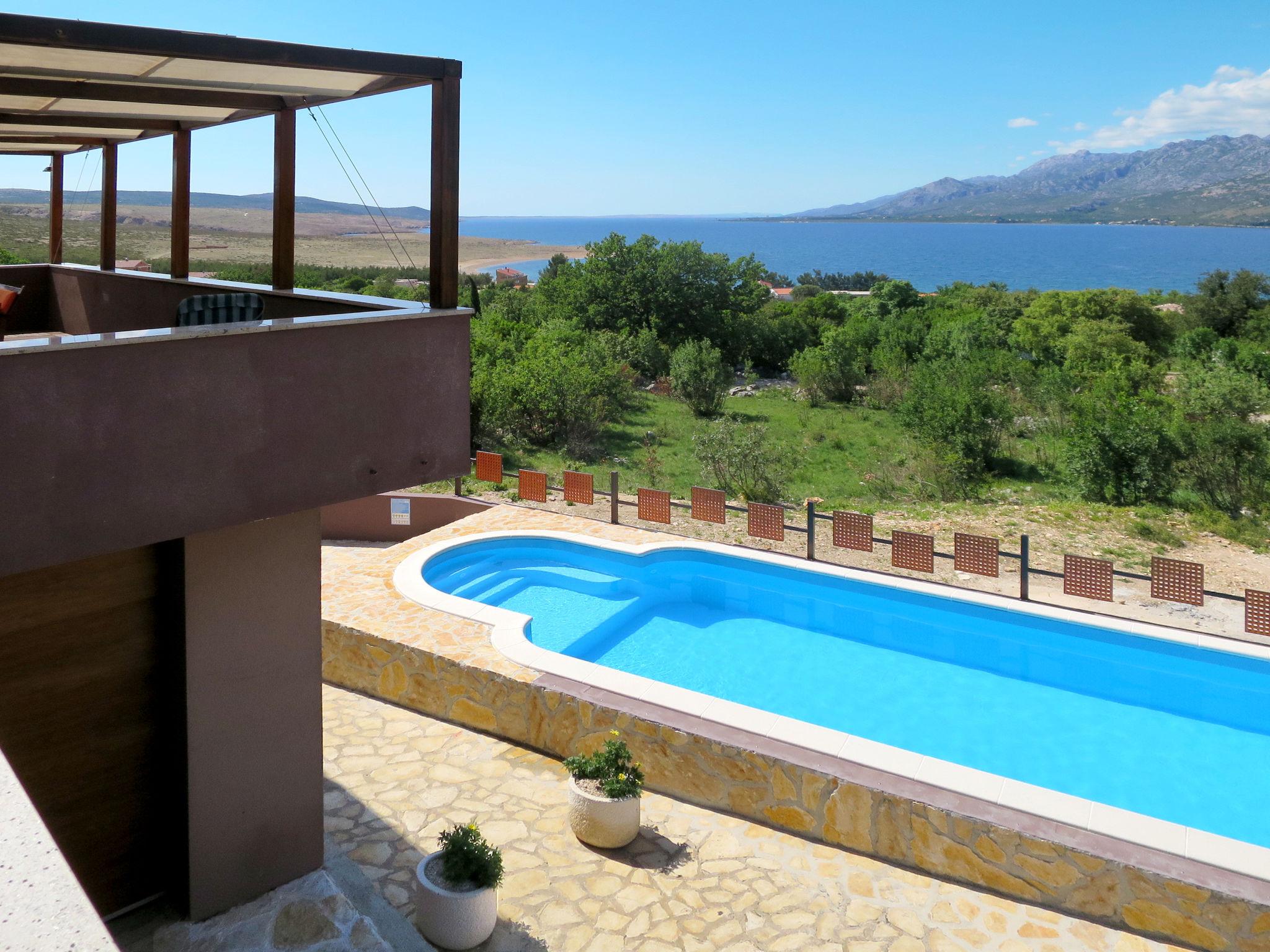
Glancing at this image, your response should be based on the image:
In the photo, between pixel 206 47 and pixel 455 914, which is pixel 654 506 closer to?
pixel 455 914

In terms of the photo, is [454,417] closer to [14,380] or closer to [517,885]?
[14,380]

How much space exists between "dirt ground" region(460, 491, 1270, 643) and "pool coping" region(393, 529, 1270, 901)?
0.51 meters

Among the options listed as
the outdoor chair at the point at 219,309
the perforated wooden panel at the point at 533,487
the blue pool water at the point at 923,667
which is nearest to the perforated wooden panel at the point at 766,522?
the blue pool water at the point at 923,667

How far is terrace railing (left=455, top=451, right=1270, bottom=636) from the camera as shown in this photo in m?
9.30

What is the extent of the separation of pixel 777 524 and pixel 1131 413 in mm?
8689

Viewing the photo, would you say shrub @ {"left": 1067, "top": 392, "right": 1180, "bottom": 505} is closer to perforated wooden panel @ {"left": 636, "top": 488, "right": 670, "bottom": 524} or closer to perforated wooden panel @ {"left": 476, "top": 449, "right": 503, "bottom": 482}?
perforated wooden panel @ {"left": 636, "top": 488, "right": 670, "bottom": 524}

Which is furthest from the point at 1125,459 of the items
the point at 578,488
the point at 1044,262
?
the point at 1044,262

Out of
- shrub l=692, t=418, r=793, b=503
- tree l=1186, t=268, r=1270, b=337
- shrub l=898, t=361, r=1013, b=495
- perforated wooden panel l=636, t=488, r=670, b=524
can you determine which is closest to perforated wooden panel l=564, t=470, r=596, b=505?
perforated wooden panel l=636, t=488, r=670, b=524

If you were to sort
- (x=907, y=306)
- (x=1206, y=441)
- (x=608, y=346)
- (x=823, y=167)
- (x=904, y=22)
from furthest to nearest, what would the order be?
(x=823, y=167), (x=904, y=22), (x=907, y=306), (x=608, y=346), (x=1206, y=441)

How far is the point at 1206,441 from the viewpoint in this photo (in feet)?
48.2

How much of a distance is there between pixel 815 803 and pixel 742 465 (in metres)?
9.46

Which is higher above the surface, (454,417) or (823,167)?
(823,167)

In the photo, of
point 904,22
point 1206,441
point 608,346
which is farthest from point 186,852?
point 904,22

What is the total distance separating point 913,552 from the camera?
1027 cm
